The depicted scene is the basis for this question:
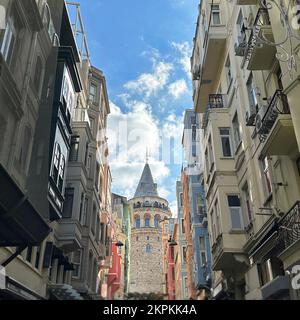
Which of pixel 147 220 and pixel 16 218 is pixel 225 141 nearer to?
pixel 16 218

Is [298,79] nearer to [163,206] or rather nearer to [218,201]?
[218,201]

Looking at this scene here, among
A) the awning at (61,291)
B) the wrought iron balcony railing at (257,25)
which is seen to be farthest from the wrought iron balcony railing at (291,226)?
the awning at (61,291)

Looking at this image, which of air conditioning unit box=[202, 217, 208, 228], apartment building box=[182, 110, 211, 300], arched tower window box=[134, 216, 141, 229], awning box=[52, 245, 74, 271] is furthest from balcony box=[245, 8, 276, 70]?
arched tower window box=[134, 216, 141, 229]

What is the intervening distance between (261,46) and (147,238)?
71326mm

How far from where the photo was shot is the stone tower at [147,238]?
71.1 meters

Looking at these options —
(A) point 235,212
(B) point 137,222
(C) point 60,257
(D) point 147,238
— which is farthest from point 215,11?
(B) point 137,222

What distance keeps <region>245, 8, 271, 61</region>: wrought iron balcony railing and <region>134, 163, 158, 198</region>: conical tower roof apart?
78656mm

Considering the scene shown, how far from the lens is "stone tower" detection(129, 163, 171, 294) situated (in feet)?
233

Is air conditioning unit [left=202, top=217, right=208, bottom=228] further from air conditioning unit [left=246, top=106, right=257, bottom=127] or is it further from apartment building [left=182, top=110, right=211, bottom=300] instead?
air conditioning unit [left=246, top=106, right=257, bottom=127]

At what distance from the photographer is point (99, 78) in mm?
29969
